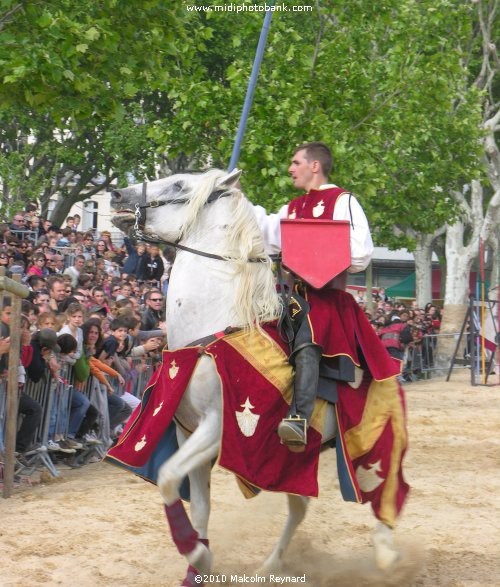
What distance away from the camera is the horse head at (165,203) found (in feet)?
18.2

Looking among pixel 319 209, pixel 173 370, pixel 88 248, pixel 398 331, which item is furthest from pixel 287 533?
pixel 398 331

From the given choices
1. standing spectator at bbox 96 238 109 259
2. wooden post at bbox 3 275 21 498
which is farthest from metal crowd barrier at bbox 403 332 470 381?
wooden post at bbox 3 275 21 498

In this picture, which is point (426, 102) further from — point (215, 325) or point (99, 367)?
point (215, 325)

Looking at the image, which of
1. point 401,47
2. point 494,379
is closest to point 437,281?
point 494,379

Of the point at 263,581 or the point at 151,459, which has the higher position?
the point at 151,459

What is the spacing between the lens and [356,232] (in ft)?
18.5

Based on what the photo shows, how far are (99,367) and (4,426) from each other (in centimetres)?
180

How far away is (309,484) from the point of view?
18.0ft

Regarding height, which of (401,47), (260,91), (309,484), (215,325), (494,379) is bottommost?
(494,379)

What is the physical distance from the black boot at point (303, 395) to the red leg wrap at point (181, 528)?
63 cm

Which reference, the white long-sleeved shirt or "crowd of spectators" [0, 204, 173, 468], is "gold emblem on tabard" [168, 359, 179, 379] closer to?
the white long-sleeved shirt

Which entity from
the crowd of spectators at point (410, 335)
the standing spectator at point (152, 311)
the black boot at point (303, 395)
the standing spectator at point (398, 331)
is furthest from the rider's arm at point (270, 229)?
the standing spectator at point (398, 331)

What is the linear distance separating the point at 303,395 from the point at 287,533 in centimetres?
121

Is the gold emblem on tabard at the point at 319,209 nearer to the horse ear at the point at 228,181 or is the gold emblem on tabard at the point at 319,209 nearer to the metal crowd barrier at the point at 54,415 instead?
the horse ear at the point at 228,181
